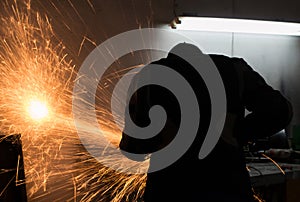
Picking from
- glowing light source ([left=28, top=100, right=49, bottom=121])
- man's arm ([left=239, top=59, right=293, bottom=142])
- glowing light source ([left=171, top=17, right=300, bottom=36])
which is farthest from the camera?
glowing light source ([left=171, top=17, right=300, bottom=36])

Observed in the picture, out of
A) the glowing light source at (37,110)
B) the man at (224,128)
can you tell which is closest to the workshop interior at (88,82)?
the glowing light source at (37,110)

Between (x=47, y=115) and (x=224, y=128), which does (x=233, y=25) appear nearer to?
(x=47, y=115)

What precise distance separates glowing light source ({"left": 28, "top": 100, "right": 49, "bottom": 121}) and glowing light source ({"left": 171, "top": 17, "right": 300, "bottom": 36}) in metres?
1.03

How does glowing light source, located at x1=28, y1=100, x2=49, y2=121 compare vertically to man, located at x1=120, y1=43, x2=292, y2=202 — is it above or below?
above

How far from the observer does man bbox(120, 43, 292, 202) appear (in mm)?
1245

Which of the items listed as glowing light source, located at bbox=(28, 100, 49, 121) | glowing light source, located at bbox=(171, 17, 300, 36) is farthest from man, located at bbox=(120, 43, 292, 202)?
glowing light source, located at bbox=(171, 17, 300, 36)

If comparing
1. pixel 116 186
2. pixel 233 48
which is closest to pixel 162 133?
pixel 116 186

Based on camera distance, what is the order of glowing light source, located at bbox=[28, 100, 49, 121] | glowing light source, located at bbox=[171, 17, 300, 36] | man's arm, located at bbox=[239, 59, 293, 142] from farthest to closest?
glowing light source, located at bbox=[171, 17, 300, 36]
glowing light source, located at bbox=[28, 100, 49, 121]
man's arm, located at bbox=[239, 59, 293, 142]

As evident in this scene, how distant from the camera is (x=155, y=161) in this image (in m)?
1.31

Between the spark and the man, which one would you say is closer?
the man

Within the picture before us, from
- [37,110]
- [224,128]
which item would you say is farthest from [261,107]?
[37,110]

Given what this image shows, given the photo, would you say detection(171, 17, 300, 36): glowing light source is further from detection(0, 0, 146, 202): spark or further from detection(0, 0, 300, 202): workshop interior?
detection(0, 0, 146, 202): spark

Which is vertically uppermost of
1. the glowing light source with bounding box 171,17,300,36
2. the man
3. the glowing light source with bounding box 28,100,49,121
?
the glowing light source with bounding box 171,17,300,36

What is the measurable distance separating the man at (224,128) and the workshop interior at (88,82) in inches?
42.8
